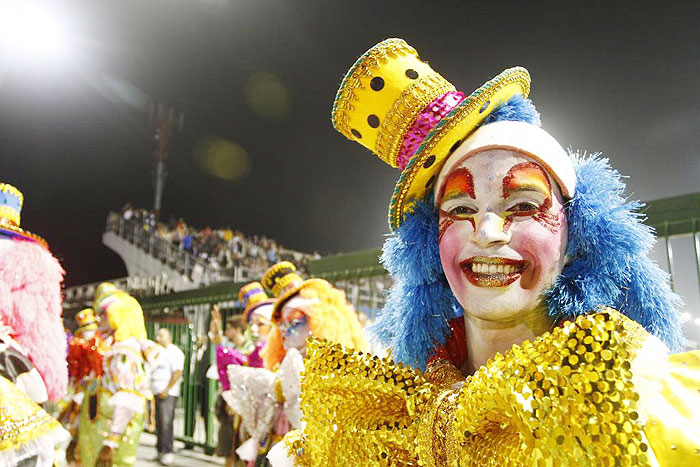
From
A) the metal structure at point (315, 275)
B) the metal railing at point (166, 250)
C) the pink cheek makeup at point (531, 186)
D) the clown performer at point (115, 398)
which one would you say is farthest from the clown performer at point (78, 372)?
the metal railing at point (166, 250)

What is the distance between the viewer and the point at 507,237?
131 cm

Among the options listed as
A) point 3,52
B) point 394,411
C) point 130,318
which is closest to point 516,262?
point 394,411

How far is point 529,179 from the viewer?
52.4 inches

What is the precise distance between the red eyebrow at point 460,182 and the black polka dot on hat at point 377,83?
12.6 inches

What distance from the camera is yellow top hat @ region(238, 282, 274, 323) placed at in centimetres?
569

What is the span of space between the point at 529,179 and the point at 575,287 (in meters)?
0.29

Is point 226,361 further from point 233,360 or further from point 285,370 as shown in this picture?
point 285,370

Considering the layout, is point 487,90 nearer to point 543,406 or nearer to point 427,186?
point 427,186

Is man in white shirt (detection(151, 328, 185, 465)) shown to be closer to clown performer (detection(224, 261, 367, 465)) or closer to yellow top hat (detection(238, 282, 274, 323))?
yellow top hat (detection(238, 282, 274, 323))

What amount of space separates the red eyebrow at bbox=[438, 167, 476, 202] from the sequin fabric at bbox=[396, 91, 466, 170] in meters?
0.13

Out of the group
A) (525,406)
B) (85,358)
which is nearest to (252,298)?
(85,358)

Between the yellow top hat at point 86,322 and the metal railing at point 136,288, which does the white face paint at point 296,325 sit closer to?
the yellow top hat at point 86,322

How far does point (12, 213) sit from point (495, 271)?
340 centimetres

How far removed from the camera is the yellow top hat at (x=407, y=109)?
1.43 metres
